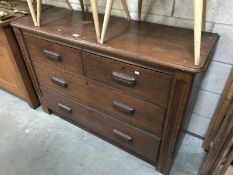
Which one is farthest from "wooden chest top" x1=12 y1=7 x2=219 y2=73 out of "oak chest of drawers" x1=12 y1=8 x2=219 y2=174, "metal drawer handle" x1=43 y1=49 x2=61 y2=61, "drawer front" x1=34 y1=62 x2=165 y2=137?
"drawer front" x1=34 y1=62 x2=165 y2=137

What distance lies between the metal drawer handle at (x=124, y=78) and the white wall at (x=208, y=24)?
1.47 ft

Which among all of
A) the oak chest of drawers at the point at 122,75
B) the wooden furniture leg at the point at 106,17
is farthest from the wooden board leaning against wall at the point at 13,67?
the wooden furniture leg at the point at 106,17

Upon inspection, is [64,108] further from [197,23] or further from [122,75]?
[197,23]

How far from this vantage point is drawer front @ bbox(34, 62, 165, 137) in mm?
975

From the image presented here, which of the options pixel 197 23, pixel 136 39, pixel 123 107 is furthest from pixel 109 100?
pixel 197 23

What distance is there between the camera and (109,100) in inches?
42.7

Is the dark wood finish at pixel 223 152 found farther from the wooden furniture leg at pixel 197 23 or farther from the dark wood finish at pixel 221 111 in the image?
the wooden furniture leg at pixel 197 23

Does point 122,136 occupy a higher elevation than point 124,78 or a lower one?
lower

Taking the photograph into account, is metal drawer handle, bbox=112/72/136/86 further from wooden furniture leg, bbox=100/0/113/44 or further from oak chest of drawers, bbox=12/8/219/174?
wooden furniture leg, bbox=100/0/113/44

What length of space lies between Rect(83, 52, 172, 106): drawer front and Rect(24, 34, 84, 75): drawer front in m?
0.07

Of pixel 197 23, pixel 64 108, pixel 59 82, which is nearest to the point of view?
pixel 197 23

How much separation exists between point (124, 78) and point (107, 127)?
0.45 m

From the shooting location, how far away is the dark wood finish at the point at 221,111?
1054mm

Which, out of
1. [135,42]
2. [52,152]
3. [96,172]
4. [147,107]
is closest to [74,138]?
[52,152]
